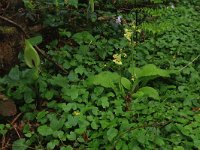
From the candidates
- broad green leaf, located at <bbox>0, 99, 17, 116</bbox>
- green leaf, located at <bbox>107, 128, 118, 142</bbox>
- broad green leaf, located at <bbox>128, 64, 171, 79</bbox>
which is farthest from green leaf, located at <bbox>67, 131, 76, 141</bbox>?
broad green leaf, located at <bbox>128, 64, 171, 79</bbox>

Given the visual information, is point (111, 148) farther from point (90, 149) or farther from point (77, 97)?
point (77, 97)

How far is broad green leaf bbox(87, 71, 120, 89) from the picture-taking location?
2.87m

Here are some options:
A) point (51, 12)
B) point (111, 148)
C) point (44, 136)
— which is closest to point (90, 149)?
point (111, 148)

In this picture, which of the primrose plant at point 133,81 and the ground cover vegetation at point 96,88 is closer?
the ground cover vegetation at point 96,88

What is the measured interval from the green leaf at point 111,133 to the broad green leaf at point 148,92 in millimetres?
521

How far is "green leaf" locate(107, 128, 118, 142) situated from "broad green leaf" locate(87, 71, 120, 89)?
531 mm

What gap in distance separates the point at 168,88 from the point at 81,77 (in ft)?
2.62

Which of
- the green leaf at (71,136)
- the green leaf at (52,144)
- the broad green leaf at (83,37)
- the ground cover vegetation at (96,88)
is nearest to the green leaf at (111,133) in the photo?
the ground cover vegetation at (96,88)

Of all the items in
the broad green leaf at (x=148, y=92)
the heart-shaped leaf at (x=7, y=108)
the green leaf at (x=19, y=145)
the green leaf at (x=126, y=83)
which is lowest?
the green leaf at (x=19, y=145)

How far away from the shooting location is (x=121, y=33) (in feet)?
12.8

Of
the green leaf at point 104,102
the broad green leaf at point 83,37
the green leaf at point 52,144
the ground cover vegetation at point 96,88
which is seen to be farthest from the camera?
the broad green leaf at point 83,37

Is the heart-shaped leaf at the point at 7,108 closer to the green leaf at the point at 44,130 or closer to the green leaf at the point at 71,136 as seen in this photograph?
the green leaf at the point at 44,130

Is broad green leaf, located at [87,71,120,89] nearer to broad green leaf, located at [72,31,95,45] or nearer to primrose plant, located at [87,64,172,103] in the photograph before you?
primrose plant, located at [87,64,172,103]

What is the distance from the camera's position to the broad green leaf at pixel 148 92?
2842mm
